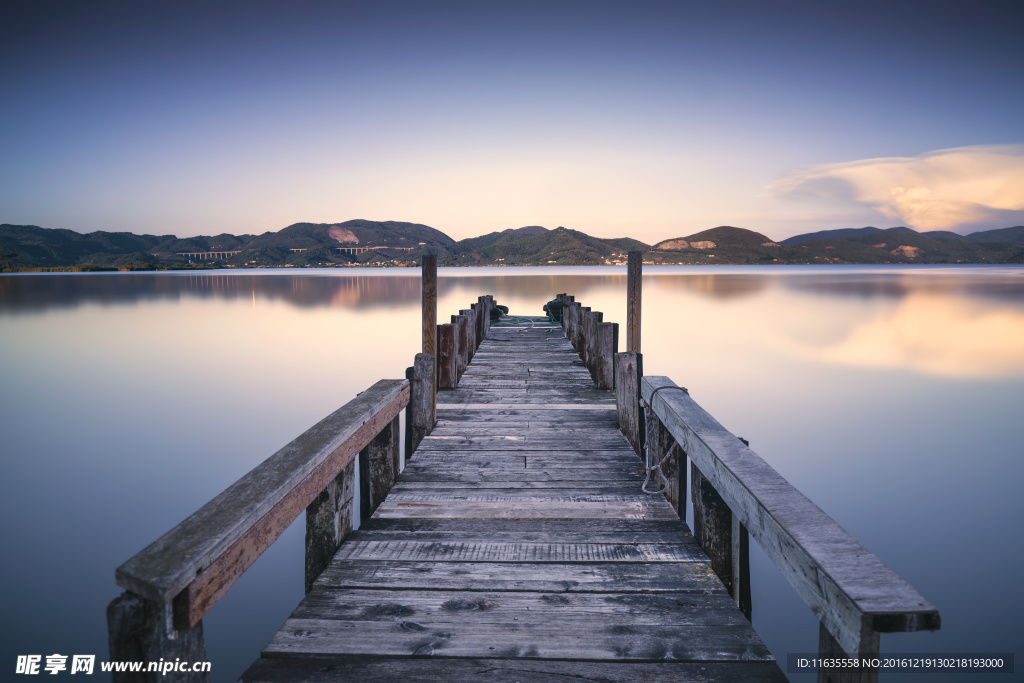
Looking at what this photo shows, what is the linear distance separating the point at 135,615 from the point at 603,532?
2677 millimetres

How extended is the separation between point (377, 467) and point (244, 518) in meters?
2.23

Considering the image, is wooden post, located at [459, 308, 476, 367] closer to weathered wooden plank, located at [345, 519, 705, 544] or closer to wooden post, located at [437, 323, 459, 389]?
wooden post, located at [437, 323, 459, 389]

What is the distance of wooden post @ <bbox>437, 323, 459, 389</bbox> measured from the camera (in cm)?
759

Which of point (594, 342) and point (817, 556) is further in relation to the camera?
point (594, 342)

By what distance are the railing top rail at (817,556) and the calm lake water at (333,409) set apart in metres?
3.17

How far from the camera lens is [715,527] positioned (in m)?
3.14

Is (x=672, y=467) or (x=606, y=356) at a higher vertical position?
(x=606, y=356)

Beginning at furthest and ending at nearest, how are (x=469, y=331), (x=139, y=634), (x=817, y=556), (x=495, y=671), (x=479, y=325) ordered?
(x=479, y=325) → (x=469, y=331) → (x=495, y=671) → (x=817, y=556) → (x=139, y=634)

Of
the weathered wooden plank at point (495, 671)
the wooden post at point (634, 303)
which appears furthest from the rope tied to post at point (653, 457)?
the wooden post at point (634, 303)

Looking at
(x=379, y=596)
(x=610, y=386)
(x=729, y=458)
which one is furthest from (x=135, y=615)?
(x=610, y=386)

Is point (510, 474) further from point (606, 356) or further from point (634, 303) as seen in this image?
point (634, 303)

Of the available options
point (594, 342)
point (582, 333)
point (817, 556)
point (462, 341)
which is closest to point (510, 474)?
point (817, 556)

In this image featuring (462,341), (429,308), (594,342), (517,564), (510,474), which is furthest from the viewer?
(462,341)

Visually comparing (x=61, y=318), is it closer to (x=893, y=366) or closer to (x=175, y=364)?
(x=175, y=364)
